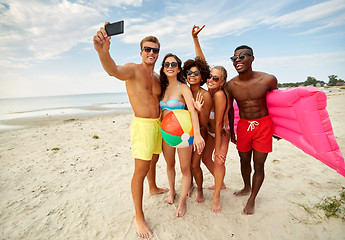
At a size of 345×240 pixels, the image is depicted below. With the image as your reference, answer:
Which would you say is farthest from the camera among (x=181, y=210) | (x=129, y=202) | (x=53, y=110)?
(x=53, y=110)

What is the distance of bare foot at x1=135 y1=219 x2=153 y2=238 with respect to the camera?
288 cm

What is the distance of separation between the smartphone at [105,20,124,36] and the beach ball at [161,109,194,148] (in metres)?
1.32

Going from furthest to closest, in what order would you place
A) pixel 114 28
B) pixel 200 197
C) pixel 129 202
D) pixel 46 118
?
pixel 46 118, pixel 129 202, pixel 200 197, pixel 114 28

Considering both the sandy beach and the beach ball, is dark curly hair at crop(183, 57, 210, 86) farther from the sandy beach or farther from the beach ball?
the sandy beach

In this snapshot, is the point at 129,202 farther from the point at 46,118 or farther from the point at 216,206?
the point at 46,118

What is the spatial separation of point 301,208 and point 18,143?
1017 cm

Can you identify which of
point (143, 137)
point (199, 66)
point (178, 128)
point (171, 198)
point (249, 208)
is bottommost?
point (171, 198)

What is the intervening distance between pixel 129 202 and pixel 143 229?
952 millimetres

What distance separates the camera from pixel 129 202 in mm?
3793

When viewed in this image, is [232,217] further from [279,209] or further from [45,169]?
[45,169]

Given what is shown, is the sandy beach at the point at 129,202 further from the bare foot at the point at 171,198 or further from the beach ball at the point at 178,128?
the beach ball at the point at 178,128

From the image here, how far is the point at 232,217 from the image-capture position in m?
3.20

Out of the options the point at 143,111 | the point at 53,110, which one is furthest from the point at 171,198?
the point at 53,110

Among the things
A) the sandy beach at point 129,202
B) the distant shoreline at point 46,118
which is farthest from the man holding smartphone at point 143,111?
the distant shoreline at point 46,118
